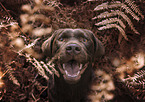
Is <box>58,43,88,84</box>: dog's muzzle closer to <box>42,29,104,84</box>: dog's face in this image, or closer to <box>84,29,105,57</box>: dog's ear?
<box>42,29,104,84</box>: dog's face

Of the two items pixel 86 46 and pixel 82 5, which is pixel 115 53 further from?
pixel 82 5

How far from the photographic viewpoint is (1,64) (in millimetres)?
2051

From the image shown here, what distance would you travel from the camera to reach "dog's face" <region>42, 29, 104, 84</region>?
61.1 inches

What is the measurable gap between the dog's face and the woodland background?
343 millimetres

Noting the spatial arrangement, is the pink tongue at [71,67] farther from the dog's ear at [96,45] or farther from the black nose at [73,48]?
the dog's ear at [96,45]

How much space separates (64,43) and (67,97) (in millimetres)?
767

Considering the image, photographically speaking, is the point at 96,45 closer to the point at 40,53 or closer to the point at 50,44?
the point at 50,44

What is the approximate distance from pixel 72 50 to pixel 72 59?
0.37ft

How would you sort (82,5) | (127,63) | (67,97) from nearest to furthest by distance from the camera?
1. (67,97)
2. (127,63)
3. (82,5)

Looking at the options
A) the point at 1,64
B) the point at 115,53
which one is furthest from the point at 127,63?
the point at 1,64

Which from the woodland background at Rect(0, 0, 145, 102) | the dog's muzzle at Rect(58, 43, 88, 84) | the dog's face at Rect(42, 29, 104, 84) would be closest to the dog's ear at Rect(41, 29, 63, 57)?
the dog's face at Rect(42, 29, 104, 84)

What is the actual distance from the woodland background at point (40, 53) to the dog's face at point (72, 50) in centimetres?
34

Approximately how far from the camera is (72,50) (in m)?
1.53

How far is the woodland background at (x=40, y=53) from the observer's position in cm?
199
